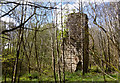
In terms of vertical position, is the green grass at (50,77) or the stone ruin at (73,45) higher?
the stone ruin at (73,45)

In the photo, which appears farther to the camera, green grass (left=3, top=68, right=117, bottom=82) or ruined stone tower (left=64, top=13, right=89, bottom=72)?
ruined stone tower (left=64, top=13, right=89, bottom=72)

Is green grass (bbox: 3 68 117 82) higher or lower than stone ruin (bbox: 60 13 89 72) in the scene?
lower

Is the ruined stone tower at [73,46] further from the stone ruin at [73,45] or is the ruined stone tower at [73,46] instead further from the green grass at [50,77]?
the green grass at [50,77]

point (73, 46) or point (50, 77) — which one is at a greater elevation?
point (73, 46)

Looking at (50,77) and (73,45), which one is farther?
(73,45)

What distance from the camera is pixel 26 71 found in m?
2.46

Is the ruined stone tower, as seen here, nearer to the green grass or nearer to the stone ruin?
the stone ruin

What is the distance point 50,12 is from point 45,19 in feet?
0.68

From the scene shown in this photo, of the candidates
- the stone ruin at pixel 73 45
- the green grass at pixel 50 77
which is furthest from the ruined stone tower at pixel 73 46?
the green grass at pixel 50 77

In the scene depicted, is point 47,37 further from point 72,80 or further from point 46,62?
point 72,80

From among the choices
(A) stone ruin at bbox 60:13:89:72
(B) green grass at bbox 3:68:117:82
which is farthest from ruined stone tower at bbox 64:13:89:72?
(B) green grass at bbox 3:68:117:82

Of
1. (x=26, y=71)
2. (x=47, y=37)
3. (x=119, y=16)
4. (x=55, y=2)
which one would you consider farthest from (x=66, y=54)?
(x=119, y=16)

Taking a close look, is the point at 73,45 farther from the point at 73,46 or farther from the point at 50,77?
the point at 50,77

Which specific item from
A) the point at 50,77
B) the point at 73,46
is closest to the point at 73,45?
the point at 73,46
